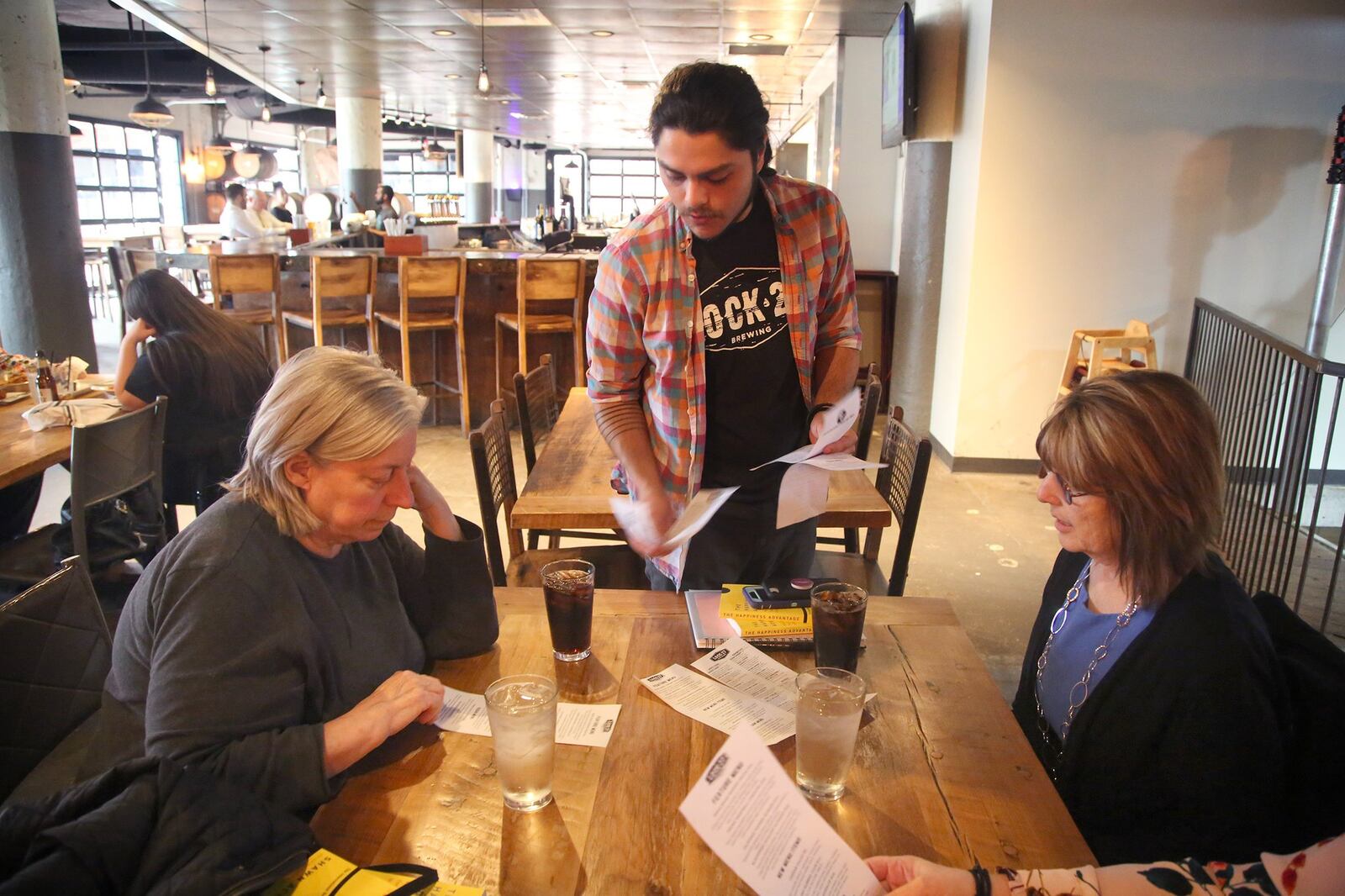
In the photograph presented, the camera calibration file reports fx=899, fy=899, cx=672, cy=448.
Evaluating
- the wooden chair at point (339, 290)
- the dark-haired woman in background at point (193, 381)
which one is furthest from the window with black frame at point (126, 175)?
the dark-haired woman in background at point (193, 381)

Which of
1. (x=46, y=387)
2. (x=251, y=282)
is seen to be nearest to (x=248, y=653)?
(x=46, y=387)

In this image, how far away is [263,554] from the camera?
1167 mm

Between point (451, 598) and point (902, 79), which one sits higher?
point (902, 79)

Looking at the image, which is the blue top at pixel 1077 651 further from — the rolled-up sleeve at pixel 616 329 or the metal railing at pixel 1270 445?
the metal railing at pixel 1270 445

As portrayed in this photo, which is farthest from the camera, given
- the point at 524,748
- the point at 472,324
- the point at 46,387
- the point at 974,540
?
the point at 472,324

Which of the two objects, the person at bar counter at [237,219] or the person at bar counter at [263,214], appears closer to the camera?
the person at bar counter at [237,219]

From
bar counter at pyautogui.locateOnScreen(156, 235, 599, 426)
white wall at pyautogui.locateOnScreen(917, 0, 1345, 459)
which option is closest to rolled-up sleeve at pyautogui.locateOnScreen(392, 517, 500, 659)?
white wall at pyautogui.locateOnScreen(917, 0, 1345, 459)

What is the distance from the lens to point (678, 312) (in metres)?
1.76

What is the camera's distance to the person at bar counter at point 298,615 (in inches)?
42.3

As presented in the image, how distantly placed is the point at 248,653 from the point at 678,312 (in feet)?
3.25

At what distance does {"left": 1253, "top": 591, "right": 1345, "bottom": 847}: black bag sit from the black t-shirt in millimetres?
979

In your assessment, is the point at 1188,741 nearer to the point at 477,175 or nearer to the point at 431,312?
the point at 431,312

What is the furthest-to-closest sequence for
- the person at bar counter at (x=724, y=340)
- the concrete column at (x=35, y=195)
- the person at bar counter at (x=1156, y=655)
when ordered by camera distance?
the concrete column at (x=35, y=195) → the person at bar counter at (x=724, y=340) → the person at bar counter at (x=1156, y=655)

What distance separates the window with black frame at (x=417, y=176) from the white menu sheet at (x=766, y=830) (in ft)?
86.0
